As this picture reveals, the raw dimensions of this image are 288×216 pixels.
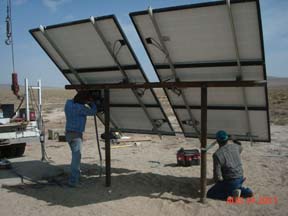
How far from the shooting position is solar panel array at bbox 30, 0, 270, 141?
6.45 meters

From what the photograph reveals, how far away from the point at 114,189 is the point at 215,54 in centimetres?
360

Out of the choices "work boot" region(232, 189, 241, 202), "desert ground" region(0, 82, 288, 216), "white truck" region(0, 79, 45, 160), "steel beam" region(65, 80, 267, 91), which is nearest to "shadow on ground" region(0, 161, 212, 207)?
"desert ground" region(0, 82, 288, 216)

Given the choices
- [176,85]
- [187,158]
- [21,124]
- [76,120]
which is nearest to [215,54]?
[176,85]

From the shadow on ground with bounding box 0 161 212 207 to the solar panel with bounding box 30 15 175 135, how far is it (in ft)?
3.82

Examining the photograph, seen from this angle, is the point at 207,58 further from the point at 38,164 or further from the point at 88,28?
the point at 38,164

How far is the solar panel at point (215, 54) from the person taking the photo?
248 inches

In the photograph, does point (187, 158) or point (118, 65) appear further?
point (187, 158)

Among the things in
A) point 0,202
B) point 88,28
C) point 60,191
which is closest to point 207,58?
point 88,28

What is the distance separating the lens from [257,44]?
6.52 meters

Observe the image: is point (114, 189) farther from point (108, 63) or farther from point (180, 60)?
point (180, 60)

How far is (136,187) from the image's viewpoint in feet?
27.8

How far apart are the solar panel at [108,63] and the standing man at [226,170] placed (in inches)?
76.6

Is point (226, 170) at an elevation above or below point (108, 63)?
below

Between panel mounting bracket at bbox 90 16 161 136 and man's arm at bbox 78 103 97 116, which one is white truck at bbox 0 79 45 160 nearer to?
man's arm at bbox 78 103 97 116
